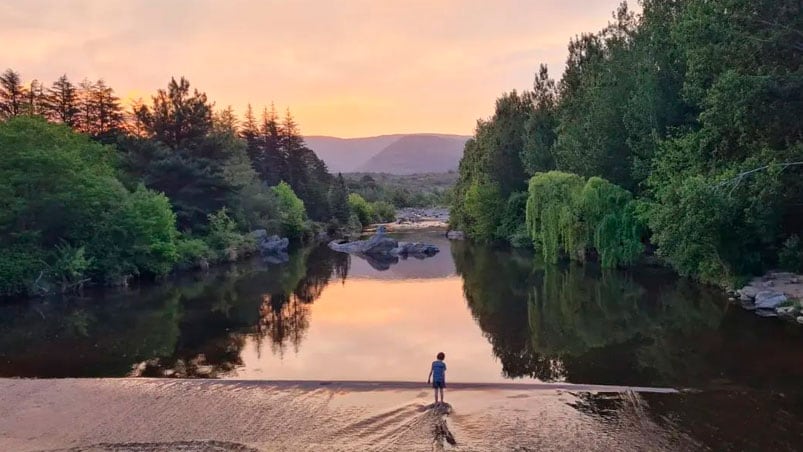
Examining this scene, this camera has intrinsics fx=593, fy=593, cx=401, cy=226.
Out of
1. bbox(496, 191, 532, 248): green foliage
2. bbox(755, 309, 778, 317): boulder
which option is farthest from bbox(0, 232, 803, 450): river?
bbox(496, 191, 532, 248): green foliage

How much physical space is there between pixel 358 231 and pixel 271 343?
5606cm

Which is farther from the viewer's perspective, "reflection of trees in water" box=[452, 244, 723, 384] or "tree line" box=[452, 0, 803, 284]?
"tree line" box=[452, 0, 803, 284]

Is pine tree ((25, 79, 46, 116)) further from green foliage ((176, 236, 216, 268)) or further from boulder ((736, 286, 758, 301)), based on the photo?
boulder ((736, 286, 758, 301))

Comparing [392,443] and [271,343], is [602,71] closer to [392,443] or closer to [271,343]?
[271,343]

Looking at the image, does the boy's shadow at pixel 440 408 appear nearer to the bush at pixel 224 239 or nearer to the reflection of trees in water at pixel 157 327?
the reflection of trees in water at pixel 157 327

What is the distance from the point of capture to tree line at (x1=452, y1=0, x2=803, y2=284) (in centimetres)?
2131

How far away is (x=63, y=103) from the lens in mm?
50125

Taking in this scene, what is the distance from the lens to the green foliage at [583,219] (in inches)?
1310

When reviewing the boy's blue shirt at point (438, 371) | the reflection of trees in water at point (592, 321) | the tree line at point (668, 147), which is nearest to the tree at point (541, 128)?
the tree line at point (668, 147)

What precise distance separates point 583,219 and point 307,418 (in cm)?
A: 2659

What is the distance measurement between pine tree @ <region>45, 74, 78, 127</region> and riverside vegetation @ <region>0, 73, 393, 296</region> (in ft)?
0.28

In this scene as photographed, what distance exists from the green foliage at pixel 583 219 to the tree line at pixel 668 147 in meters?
0.07

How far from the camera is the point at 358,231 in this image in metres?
75.9

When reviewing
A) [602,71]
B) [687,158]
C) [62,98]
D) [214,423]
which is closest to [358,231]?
[62,98]
